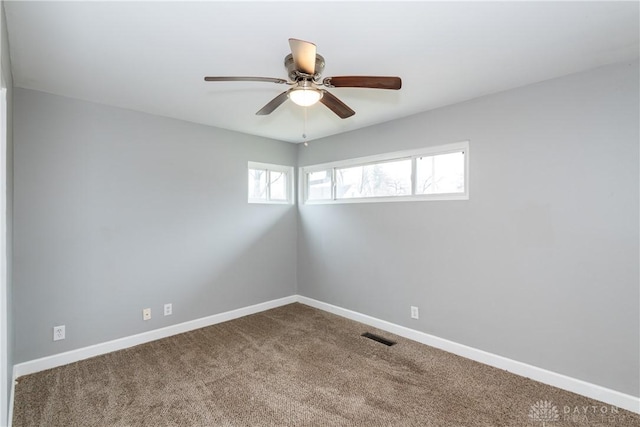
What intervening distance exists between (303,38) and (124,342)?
3.19m

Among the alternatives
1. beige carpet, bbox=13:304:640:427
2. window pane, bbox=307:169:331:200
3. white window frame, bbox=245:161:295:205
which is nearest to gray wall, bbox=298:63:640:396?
beige carpet, bbox=13:304:640:427

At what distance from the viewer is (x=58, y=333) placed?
107 inches

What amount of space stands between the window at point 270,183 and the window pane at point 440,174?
2008 mm

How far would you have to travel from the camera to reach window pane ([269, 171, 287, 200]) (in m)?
4.48

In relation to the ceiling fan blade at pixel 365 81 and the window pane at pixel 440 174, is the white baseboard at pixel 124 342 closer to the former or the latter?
the window pane at pixel 440 174

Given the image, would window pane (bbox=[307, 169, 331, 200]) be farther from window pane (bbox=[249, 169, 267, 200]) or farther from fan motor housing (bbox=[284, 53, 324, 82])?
fan motor housing (bbox=[284, 53, 324, 82])

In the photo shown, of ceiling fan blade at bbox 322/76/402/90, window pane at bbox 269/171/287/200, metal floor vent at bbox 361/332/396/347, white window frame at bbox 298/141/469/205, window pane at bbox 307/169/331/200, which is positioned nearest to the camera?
ceiling fan blade at bbox 322/76/402/90

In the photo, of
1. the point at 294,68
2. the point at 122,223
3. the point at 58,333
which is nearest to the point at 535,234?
the point at 294,68

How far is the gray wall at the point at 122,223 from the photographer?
8.59ft

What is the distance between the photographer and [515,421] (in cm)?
202

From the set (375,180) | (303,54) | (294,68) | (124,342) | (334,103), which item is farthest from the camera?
(375,180)

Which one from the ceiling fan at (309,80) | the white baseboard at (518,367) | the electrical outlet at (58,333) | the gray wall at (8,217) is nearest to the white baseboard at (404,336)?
the white baseboard at (518,367)

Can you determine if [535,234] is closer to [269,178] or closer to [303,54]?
[303,54]

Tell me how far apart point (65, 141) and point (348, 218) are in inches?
117
